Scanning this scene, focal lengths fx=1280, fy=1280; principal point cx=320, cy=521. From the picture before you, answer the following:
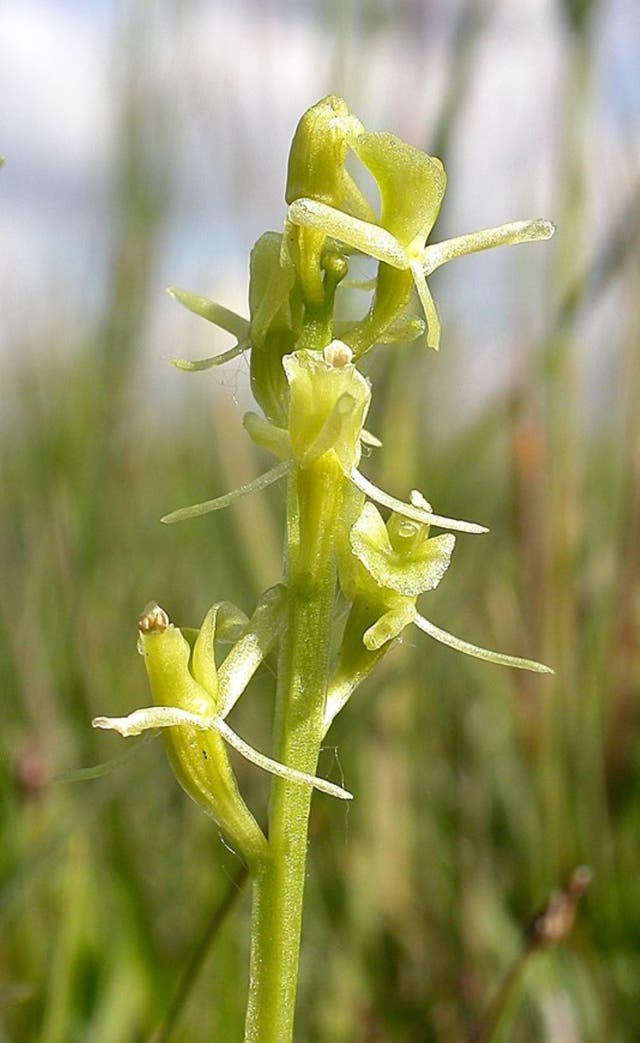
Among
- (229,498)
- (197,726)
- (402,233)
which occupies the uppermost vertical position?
(402,233)

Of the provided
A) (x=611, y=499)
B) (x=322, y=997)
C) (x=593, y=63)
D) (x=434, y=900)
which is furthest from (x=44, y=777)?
(x=611, y=499)

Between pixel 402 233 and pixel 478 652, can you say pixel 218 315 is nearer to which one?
pixel 402 233

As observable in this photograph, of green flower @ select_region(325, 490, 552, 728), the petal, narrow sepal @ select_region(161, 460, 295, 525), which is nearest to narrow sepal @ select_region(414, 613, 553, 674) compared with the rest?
green flower @ select_region(325, 490, 552, 728)

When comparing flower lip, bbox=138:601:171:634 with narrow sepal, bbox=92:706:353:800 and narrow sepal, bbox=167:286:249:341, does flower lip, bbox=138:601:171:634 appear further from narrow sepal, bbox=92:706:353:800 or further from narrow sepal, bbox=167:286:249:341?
narrow sepal, bbox=167:286:249:341

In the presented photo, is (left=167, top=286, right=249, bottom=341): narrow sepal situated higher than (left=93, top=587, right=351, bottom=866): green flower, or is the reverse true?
(left=167, top=286, right=249, bottom=341): narrow sepal

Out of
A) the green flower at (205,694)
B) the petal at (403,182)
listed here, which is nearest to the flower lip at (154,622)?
the green flower at (205,694)

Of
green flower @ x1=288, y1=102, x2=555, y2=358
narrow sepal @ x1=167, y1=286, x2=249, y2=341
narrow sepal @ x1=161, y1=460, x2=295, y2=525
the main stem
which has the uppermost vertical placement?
green flower @ x1=288, y1=102, x2=555, y2=358

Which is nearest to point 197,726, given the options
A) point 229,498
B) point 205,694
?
point 205,694
